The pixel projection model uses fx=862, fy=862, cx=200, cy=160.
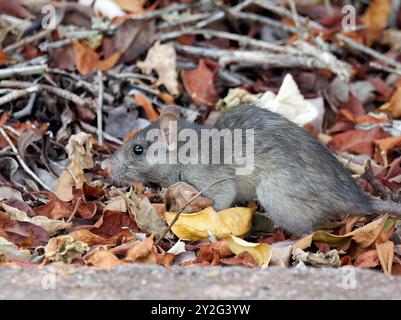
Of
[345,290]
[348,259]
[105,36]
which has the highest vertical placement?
[105,36]

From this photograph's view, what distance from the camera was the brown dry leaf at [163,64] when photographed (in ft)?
25.8

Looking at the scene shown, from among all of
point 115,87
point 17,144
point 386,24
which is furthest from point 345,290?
point 386,24

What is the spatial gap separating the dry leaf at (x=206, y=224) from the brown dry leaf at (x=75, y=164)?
0.94 meters

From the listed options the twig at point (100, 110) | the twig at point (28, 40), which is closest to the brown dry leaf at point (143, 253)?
the twig at point (100, 110)

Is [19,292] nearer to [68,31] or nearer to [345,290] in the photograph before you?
[345,290]

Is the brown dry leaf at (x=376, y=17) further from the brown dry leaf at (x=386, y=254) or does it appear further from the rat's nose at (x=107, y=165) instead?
the brown dry leaf at (x=386, y=254)

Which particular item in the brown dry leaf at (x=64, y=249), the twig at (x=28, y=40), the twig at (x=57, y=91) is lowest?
the brown dry leaf at (x=64, y=249)

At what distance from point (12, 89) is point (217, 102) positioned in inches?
71.6

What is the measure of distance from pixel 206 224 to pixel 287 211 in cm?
57

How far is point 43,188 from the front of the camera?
6.68 m

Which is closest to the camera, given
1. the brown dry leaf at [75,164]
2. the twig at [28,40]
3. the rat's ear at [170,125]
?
the rat's ear at [170,125]

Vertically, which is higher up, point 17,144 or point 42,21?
point 42,21

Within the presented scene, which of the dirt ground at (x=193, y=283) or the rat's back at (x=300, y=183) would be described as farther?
the rat's back at (x=300, y=183)

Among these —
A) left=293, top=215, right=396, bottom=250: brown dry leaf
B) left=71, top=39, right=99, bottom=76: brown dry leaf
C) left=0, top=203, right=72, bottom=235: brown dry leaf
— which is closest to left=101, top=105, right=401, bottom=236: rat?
left=293, top=215, right=396, bottom=250: brown dry leaf
